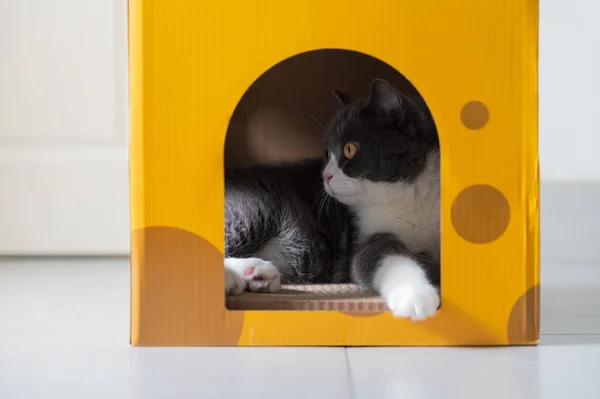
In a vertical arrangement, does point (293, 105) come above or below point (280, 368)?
above

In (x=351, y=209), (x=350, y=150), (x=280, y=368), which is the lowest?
(x=280, y=368)

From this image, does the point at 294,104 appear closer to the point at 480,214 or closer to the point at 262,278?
the point at 262,278

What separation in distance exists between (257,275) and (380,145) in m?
0.33

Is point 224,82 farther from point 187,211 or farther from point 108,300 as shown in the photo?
point 108,300

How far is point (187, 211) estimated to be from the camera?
42.3 inches

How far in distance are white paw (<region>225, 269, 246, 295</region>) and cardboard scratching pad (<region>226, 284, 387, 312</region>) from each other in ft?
0.04

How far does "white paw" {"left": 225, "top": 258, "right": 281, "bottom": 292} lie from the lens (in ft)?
4.04

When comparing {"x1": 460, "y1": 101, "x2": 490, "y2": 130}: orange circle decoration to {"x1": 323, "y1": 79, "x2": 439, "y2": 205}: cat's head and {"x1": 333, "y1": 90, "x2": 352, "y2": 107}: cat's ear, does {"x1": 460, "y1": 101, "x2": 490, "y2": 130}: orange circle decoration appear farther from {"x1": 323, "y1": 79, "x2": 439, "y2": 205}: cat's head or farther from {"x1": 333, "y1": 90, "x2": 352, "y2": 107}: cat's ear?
{"x1": 333, "y1": 90, "x2": 352, "y2": 107}: cat's ear

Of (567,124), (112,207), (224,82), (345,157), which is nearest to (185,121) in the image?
(224,82)

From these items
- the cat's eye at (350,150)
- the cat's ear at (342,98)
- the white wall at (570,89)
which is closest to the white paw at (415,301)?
the cat's eye at (350,150)

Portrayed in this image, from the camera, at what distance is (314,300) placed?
1117mm

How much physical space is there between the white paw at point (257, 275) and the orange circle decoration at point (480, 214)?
335 mm

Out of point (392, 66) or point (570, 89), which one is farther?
point (570, 89)

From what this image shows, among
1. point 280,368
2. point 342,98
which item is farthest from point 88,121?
point 280,368
